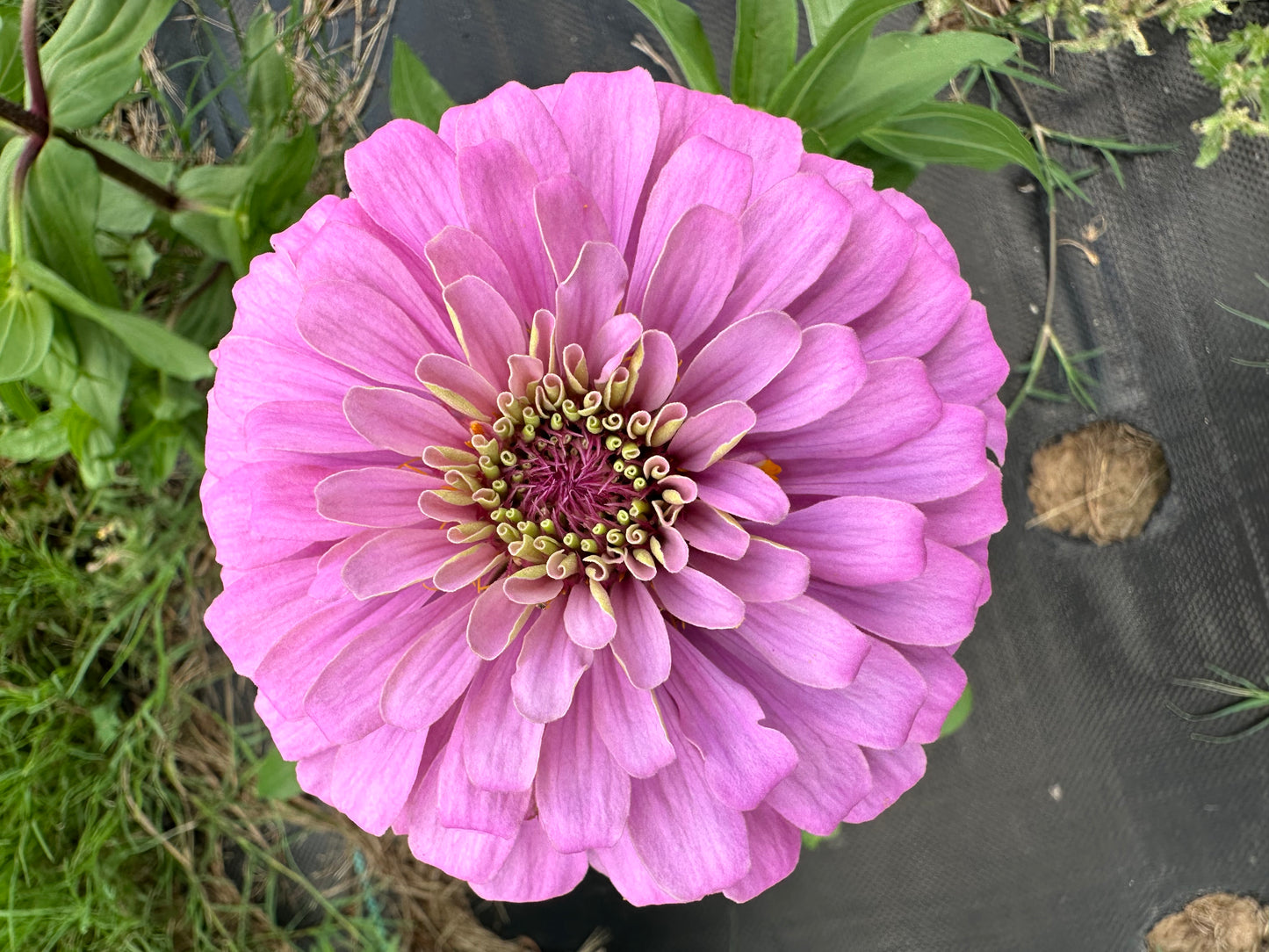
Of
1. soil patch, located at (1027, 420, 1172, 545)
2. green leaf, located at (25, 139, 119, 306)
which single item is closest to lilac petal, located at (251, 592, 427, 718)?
green leaf, located at (25, 139, 119, 306)

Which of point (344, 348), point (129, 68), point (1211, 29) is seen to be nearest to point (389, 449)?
point (344, 348)

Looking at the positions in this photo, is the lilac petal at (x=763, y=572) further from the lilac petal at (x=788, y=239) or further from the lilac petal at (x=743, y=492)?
the lilac petal at (x=788, y=239)

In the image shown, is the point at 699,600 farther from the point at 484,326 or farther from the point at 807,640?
the point at 484,326

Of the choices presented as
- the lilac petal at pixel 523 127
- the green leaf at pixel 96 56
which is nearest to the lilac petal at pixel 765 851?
the lilac petal at pixel 523 127

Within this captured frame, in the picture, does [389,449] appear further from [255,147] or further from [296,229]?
[255,147]

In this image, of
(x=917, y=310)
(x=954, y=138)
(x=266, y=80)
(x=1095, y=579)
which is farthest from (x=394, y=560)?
(x=1095, y=579)

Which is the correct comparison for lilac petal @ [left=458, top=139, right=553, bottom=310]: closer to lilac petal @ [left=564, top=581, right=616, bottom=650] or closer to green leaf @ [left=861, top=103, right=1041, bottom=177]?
lilac petal @ [left=564, top=581, right=616, bottom=650]
